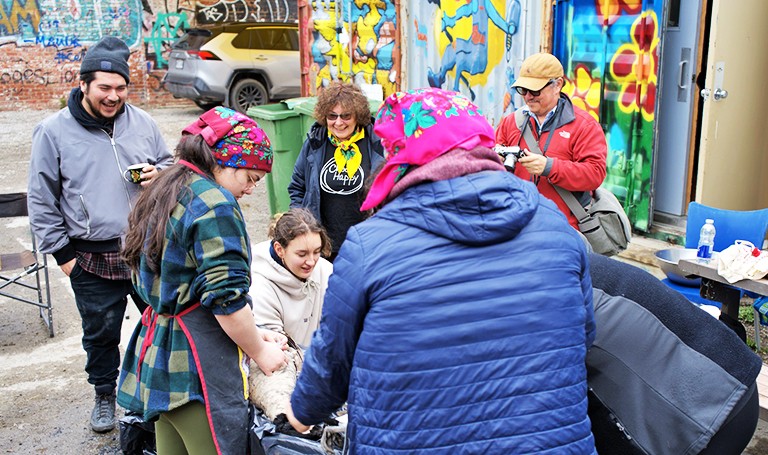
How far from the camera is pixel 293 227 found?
3648 mm

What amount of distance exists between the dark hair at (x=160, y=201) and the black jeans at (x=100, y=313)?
1.48m

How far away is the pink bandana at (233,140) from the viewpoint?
8.72 ft

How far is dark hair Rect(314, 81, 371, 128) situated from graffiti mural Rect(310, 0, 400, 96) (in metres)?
4.25

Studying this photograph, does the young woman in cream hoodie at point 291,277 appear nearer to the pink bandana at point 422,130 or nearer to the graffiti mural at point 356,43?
the pink bandana at point 422,130

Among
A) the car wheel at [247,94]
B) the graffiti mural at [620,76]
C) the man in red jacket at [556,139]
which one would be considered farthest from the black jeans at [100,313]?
the car wheel at [247,94]

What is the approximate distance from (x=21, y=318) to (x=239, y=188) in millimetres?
4039

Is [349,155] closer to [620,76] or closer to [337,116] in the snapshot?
[337,116]

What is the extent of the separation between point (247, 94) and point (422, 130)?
527 inches

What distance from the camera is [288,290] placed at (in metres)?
→ 3.61

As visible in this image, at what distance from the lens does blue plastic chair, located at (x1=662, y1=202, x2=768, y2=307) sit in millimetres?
4953

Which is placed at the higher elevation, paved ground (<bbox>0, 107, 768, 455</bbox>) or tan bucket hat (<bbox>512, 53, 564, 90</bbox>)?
tan bucket hat (<bbox>512, 53, 564, 90</bbox>)

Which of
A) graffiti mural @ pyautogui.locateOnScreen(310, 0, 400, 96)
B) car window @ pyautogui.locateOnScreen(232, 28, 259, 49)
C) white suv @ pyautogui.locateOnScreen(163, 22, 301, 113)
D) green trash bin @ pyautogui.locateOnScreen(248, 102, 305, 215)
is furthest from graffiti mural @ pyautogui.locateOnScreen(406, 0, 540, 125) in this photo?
car window @ pyautogui.locateOnScreen(232, 28, 259, 49)

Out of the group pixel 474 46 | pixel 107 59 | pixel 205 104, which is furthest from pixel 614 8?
pixel 205 104

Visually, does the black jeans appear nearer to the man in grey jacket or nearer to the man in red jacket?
the man in grey jacket
